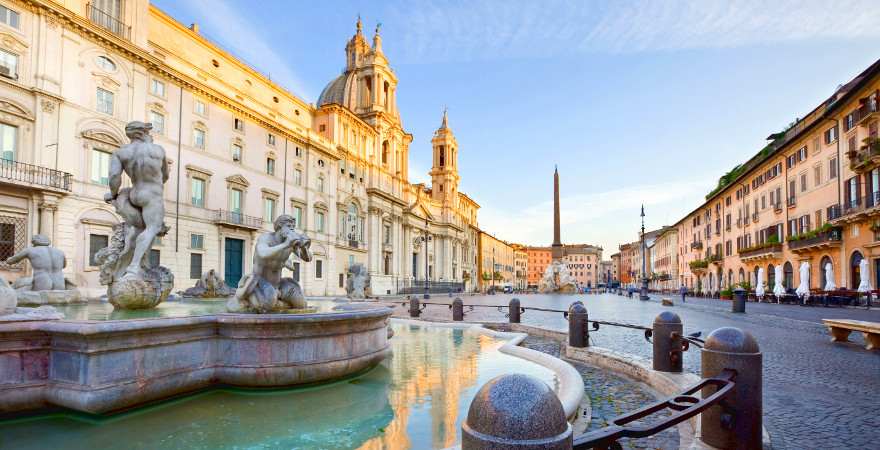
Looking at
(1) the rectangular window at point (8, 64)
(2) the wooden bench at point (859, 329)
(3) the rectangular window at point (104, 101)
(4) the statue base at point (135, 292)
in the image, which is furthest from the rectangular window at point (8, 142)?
(2) the wooden bench at point (859, 329)

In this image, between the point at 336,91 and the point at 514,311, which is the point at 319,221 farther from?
the point at 514,311

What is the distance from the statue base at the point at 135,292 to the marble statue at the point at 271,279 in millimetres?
1573

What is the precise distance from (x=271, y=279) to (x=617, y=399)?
439 cm

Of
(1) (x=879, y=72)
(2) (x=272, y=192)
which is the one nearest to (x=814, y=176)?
(1) (x=879, y=72)

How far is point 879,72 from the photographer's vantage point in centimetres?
2364

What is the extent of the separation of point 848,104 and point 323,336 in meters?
33.4

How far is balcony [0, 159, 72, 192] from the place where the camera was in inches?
727

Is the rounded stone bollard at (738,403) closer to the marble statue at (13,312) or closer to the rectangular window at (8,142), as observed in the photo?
the marble statue at (13,312)

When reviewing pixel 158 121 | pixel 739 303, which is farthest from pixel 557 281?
pixel 158 121

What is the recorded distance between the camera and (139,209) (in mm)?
7332

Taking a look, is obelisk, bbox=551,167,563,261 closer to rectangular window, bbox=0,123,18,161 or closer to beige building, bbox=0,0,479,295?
beige building, bbox=0,0,479,295

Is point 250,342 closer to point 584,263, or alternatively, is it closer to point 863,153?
point 863,153

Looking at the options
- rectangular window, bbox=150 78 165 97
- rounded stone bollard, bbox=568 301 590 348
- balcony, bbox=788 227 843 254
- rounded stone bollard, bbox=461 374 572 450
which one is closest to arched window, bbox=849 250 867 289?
balcony, bbox=788 227 843 254

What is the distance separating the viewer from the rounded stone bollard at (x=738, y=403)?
3219 mm
